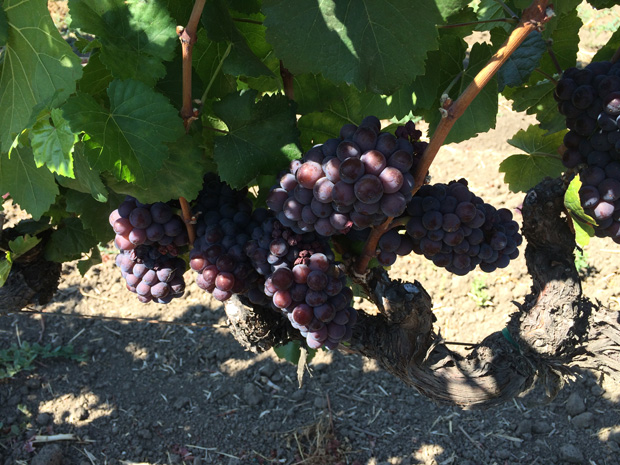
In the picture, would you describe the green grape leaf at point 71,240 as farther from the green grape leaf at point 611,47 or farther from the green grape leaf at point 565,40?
the green grape leaf at point 611,47

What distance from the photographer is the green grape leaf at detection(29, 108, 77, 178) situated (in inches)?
46.0

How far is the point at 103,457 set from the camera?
3035 mm

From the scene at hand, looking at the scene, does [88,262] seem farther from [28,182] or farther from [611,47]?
[611,47]

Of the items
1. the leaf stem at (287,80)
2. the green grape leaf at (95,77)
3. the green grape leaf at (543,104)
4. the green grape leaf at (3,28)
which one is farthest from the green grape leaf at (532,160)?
the green grape leaf at (3,28)

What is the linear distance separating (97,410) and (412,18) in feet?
9.89

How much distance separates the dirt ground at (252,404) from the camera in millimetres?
3045

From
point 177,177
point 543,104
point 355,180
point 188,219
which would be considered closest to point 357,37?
point 355,180

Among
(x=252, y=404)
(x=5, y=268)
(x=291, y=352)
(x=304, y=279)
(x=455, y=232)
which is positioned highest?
(x=455, y=232)

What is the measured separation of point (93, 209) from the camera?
1.66 metres

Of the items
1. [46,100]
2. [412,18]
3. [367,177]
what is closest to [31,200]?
[46,100]

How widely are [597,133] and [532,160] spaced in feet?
1.88

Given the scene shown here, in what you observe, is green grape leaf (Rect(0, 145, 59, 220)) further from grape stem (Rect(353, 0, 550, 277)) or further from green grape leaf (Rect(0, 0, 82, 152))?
grape stem (Rect(353, 0, 550, 277))

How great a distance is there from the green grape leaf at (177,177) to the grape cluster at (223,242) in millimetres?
156

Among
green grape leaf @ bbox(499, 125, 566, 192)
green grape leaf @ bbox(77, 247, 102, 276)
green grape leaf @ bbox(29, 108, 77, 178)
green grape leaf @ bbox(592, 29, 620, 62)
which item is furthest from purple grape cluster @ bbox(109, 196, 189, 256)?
green grape leaf @ bbox(592, 29, 620, 62)
